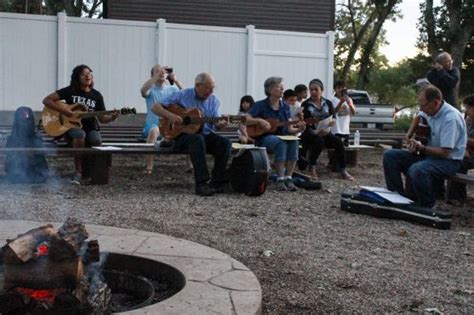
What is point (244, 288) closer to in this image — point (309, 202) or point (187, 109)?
point (309, 202)

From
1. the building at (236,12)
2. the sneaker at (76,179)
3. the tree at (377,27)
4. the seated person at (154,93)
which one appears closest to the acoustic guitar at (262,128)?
the seated person at (154,93)

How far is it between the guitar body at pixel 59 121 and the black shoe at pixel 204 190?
1745 millimetres

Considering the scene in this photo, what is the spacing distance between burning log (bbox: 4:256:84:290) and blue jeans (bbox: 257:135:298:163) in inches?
205

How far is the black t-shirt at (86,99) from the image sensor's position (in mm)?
7996

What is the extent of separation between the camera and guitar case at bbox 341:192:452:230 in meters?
6.21

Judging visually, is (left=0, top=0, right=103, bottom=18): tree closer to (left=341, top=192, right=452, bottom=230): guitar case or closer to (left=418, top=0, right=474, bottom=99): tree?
(left=418, top=0, right=474, bottom=99): tree

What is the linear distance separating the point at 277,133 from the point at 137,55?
254 inches

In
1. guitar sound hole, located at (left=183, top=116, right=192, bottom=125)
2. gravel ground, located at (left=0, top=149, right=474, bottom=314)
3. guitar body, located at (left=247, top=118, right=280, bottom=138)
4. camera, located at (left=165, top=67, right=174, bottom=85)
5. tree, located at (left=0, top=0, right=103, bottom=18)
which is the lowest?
gravel ground, located at (left=0, top=149, right=474, bottom=314)

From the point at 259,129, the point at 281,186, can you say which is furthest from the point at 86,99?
the point at 281,186

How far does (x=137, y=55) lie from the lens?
46.2 feet

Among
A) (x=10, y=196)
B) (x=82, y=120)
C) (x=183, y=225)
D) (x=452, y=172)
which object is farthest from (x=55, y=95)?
(x=452, y=172)

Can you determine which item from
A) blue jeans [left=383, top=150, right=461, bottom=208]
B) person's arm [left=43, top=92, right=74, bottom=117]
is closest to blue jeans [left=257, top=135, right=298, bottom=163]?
blue jeans [left=383, top=150, right=461, bottom=208]

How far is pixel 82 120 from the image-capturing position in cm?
809

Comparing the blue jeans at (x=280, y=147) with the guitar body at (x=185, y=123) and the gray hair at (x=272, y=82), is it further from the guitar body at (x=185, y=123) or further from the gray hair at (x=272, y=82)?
the guitar body at (x=185, y=123)
